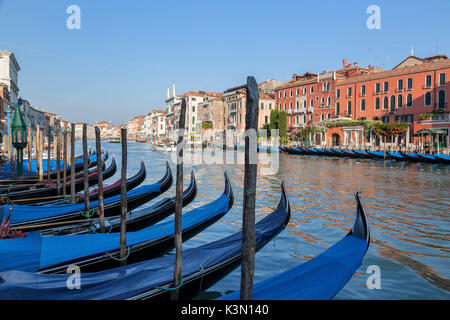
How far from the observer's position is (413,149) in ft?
76.9

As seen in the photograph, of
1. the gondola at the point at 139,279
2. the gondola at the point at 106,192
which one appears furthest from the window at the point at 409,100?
the gondola at the point at 139,279

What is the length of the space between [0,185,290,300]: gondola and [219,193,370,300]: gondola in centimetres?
61

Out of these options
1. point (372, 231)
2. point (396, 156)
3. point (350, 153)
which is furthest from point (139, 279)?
point (350, 153)

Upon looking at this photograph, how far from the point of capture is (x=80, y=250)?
3506 mm

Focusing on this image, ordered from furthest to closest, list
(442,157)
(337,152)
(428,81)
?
(337,152) → (428,81) → (442,157)

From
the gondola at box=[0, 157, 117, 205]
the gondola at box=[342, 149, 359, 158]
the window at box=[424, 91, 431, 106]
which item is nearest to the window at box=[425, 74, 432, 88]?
the window at box=[424, 91, 431, 106]

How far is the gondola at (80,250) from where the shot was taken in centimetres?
316

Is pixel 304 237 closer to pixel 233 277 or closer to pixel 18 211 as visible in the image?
pixel 233 277

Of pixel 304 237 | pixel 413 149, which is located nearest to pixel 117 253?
pixel 304 237

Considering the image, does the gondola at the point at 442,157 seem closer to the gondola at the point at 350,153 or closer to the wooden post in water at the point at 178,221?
the gondola at the point at 350,153

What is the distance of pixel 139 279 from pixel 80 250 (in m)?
0.92

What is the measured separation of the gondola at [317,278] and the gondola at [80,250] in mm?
1549

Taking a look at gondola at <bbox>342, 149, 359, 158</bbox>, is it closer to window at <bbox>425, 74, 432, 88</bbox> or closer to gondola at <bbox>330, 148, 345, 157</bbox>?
gondola at <bbox>330, 148, 345, 157</bbox>

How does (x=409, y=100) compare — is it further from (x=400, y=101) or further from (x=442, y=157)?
(x=442, y=157)
